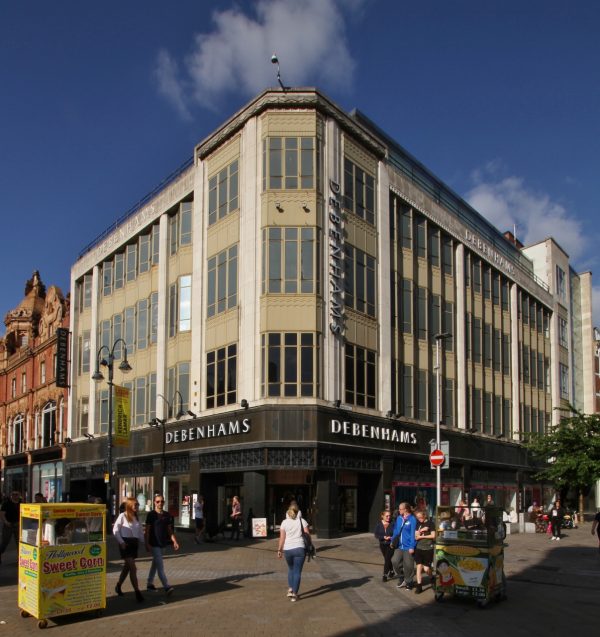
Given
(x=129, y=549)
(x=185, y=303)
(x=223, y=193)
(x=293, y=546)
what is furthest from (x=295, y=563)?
(x=185, y=303)

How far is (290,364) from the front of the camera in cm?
2872

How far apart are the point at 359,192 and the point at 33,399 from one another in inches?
1233

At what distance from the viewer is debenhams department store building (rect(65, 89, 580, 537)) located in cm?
2897

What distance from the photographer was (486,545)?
13172mm

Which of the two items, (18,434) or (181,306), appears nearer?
(181,306)

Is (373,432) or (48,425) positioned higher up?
(373,432)

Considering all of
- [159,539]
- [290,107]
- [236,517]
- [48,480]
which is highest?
[290,107]

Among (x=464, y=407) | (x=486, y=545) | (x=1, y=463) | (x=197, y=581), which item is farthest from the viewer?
(x=1, y=463)

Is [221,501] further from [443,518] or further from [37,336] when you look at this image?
[37,336]

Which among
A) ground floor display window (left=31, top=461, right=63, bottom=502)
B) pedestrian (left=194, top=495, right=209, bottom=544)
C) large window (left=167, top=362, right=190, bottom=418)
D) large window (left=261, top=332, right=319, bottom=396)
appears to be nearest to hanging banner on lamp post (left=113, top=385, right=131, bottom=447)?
large window (left=167, top=362, right=190, bottom=418)

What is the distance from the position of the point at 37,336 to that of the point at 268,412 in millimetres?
32672

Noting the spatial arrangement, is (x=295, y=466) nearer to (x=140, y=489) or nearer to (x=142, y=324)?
(x=140, y=489)

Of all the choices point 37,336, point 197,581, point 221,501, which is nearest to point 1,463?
point 37,336

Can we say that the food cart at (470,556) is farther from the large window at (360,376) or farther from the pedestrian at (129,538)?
the large window at (360,376)
